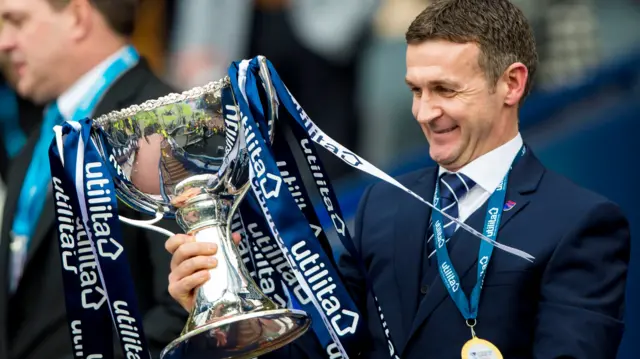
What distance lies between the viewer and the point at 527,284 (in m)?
2.67

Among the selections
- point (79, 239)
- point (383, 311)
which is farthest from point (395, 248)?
point (79, 239)

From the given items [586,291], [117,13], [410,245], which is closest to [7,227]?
[117,13]

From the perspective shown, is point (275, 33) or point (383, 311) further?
point (275, 33)

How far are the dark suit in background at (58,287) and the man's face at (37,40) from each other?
0.22 meters

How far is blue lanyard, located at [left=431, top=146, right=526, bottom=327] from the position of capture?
2.68 metres

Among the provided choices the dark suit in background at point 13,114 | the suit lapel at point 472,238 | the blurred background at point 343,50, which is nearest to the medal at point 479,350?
the suit lapel at point 472,238

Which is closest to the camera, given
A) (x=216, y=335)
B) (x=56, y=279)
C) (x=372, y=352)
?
(x=216, y=335)

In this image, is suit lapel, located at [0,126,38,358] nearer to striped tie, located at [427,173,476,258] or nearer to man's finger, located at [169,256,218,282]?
man's finger, located at [169,256,218,282]

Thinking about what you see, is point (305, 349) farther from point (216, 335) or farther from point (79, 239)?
point (79, 239)

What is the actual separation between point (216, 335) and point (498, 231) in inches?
24.8

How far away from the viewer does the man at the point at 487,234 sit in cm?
263

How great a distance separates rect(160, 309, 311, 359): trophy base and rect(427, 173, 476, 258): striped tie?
0.38 m

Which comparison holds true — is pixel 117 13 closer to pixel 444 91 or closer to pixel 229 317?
pixel 444 91

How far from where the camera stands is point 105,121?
2713 millimetres
